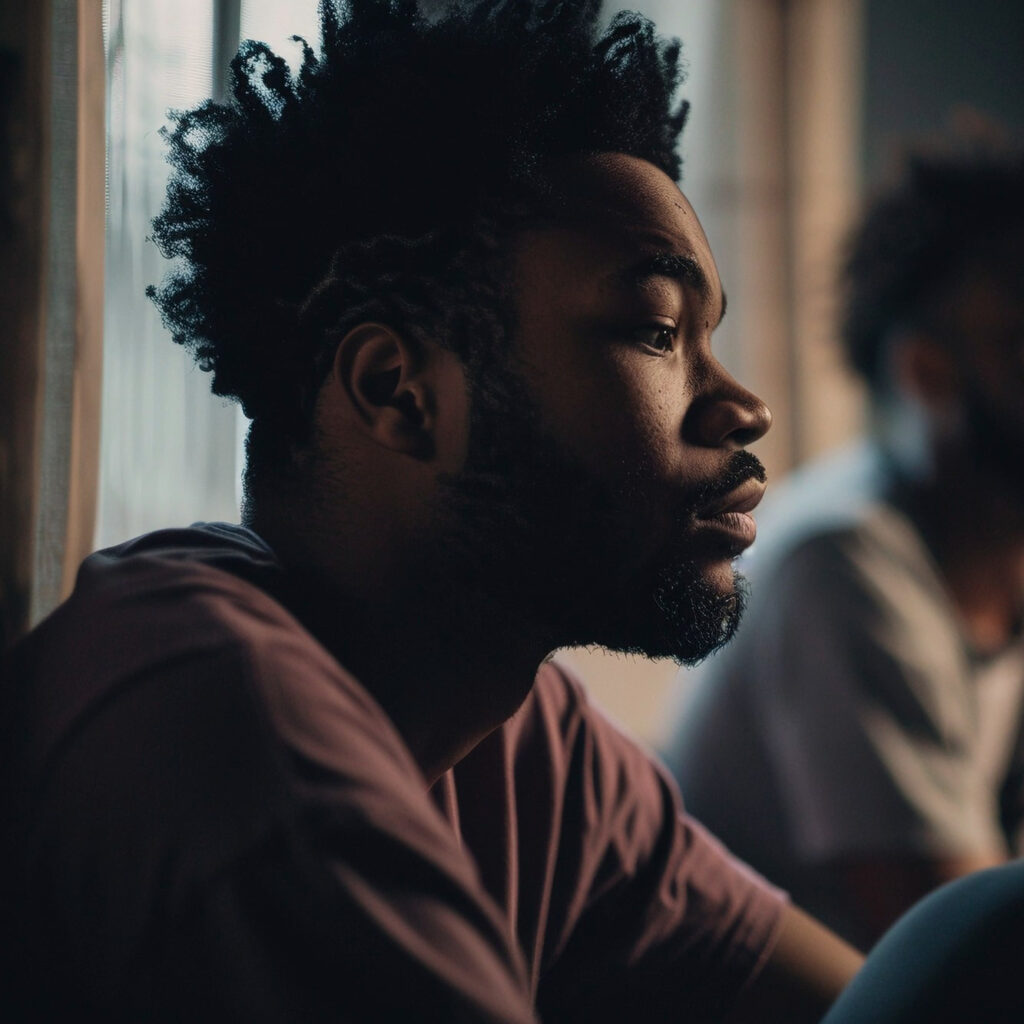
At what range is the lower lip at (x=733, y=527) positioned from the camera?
0.65 m

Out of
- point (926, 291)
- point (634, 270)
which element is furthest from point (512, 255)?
point (926, 291)

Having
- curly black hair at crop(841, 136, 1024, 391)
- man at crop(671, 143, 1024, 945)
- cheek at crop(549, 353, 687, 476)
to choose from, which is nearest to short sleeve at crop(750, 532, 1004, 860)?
man at crop(671, 143, 1024, 945)

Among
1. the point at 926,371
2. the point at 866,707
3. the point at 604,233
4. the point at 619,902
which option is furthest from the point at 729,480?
the point at 926,371

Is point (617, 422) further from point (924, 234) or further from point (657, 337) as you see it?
point (924, 234)

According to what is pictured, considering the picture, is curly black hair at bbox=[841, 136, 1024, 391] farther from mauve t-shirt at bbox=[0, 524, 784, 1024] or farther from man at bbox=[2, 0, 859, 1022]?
mauve t-shirt at bbox=[0, 524, 784, 1024]

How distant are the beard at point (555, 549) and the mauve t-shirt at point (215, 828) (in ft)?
0.34

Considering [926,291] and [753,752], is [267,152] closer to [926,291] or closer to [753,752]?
[753,752]

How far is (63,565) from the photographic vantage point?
718mm

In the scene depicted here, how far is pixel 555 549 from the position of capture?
2.09 feet

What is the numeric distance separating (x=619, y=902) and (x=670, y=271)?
41cm

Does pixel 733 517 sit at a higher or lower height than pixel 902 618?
higher

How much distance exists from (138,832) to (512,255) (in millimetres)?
336

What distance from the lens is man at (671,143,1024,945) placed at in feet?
Answer: 4.21

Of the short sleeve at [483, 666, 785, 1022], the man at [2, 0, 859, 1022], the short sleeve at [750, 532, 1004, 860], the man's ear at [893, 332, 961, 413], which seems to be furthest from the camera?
the man's ear at [893, 332, 961, 413]
